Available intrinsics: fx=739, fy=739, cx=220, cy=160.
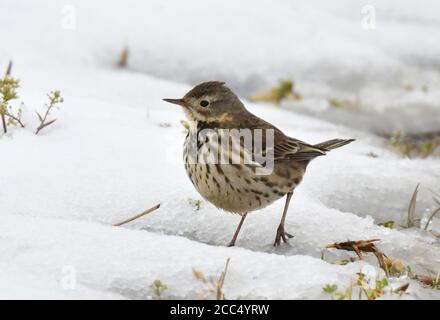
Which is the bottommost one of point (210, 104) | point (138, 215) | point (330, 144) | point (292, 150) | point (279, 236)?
point (279, 236)

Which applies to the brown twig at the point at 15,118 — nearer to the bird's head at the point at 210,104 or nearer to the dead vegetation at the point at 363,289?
the bird's head at the point at 210,104

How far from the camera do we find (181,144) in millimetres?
6859

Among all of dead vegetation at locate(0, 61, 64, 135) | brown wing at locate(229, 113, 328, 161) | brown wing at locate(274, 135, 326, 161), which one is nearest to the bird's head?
brown wing at locate(229, 113, 328, 161)

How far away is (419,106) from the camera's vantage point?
10.4 meters

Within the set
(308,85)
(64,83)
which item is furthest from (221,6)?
(64,83)

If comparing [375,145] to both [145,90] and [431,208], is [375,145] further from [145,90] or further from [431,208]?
[145,90]

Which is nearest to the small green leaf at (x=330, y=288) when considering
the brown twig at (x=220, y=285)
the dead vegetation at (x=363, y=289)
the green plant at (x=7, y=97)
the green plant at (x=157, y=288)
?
the dead vegetation at (x=363, y=289)

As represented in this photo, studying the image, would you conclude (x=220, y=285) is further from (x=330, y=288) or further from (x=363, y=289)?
(x=363, y=289)

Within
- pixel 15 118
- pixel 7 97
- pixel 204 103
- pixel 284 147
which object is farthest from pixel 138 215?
pixel 7 97

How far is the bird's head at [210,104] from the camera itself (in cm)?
565

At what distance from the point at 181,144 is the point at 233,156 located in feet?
5.37

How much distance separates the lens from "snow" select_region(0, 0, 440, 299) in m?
4.32

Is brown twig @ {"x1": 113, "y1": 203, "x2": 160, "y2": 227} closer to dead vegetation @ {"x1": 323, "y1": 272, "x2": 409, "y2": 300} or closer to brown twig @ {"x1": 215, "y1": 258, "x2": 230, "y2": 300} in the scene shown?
brown twig @ {"x1": 215, "y1": 258, "x2": 230, "y2": 300}

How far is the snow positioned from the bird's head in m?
0.64
